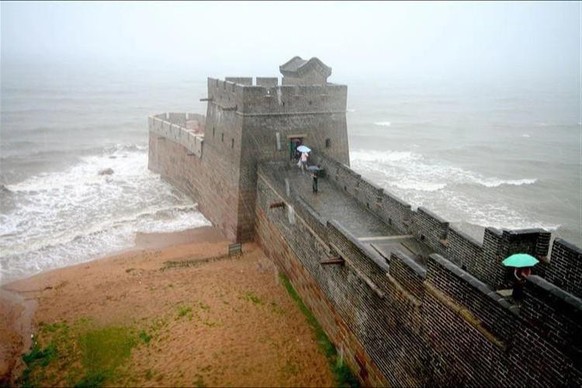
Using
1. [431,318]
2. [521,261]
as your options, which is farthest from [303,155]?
[521,261]

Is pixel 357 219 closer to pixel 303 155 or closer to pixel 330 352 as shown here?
pixel 330 352

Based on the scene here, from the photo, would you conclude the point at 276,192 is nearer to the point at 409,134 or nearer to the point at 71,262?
the point at 71,262

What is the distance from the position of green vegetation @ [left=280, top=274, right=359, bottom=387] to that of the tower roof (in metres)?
11.1

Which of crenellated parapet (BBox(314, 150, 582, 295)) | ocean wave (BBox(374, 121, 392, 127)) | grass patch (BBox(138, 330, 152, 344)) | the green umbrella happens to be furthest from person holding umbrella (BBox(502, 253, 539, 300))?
ocean wave (BBox(374, 121, 392, 127))

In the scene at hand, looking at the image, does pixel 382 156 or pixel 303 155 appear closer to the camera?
pixel 303 155

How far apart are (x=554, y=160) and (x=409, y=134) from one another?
58.3 ft

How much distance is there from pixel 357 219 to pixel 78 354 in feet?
29.6

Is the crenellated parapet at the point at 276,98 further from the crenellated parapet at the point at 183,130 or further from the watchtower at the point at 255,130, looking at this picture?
the crenellated parapet at the point at 183,130

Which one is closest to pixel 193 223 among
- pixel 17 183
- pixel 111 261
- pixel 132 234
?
pixel 132 234

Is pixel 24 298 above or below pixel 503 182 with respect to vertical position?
below

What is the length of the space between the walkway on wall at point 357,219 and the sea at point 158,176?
6700 millimetres

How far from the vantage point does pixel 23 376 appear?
11422 mm

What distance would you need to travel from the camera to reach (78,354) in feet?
39.8

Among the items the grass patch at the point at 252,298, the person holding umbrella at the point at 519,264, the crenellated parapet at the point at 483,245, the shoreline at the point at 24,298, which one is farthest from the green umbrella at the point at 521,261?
the shoreline at the point at 24,298
